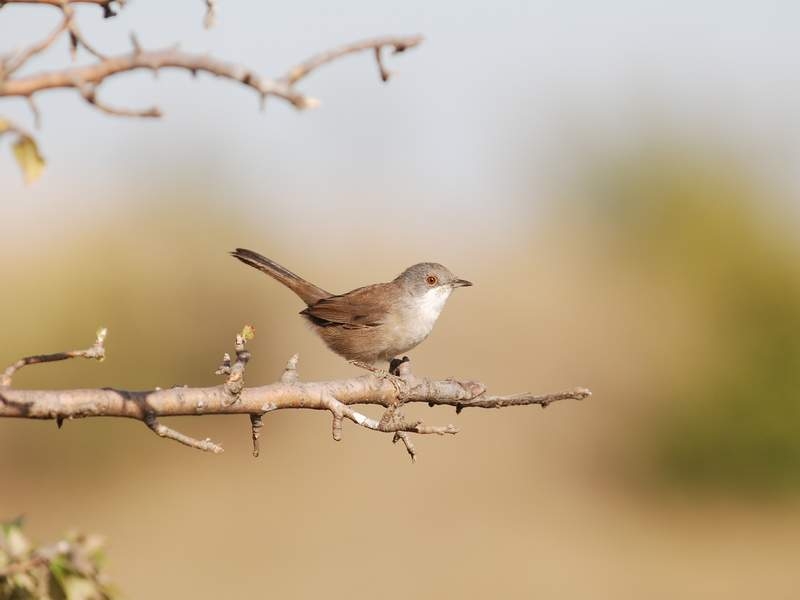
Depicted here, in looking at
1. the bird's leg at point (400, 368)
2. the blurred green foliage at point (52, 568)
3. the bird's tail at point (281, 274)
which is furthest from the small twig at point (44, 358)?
the bird's tail at point (281, 274)

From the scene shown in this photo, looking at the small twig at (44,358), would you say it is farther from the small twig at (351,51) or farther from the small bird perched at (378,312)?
the small bird perched at (378,312)

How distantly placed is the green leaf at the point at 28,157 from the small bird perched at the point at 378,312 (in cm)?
454

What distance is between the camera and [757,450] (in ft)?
88.9

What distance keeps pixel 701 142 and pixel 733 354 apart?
468 cm

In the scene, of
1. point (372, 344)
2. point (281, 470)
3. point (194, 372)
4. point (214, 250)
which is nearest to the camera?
point (372, 344)

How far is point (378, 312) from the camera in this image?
785cm

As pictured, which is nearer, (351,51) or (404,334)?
(351,51)

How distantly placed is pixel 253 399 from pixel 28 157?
144 cm

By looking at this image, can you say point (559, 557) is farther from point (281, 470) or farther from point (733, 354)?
point (281, 470)

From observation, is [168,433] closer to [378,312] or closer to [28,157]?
[28,157]

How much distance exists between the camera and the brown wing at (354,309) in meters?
7.82

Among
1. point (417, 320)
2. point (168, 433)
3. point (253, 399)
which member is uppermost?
point (417, 320)

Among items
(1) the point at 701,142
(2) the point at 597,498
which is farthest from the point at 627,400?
(1) the point at 701,142

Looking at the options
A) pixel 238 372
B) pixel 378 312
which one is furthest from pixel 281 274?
pixel 238 372
